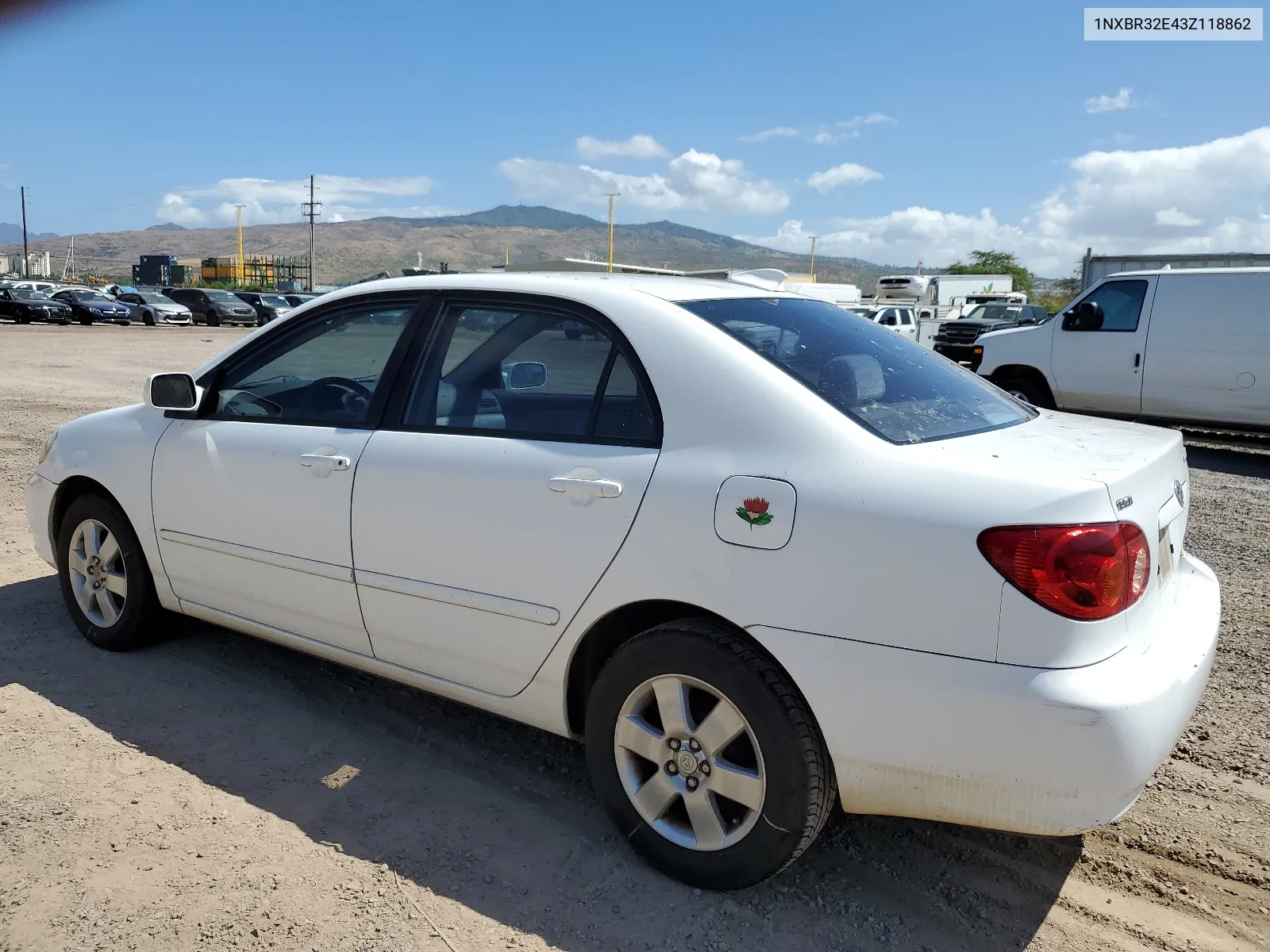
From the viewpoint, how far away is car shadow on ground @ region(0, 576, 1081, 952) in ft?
8.49

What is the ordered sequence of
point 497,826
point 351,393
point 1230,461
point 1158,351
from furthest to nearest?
point 1158,351 → point 1230,461 → point 351,393 → point 497,826

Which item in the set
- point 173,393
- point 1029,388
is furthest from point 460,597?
point 1029,388

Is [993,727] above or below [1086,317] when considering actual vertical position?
below

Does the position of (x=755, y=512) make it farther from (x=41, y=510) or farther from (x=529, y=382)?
(x=41, y=510)

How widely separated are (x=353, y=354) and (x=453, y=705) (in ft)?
4.67

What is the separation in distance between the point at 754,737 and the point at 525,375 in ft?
4.89

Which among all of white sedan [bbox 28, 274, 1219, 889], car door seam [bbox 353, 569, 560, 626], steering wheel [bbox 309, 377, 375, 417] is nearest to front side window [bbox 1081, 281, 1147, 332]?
white sedan [bbox 28, 274, 1219, 889]

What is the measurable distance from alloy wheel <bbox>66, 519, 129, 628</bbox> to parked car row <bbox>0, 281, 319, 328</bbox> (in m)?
31.8

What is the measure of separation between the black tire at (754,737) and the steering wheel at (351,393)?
4.51 feet

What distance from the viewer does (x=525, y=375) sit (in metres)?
3.34

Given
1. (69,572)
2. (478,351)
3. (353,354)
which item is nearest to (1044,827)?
(478,351)

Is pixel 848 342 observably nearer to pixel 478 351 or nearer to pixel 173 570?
pixel 478 351

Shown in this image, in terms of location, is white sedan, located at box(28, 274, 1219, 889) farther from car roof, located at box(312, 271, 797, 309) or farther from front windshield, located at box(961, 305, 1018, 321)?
front windshield, located at box(961, 305, 1018, 321)

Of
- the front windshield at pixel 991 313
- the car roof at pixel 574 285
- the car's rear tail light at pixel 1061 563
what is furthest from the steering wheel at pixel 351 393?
the front windshield at pixel 991 313
